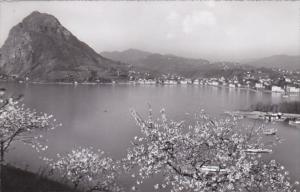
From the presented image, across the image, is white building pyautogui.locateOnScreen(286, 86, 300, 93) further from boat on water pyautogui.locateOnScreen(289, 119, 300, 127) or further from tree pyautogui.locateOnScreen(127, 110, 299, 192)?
tree pyautogui.locateOnScreen(127, 110, 299, 192)

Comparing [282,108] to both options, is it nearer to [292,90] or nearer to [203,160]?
[203,160]

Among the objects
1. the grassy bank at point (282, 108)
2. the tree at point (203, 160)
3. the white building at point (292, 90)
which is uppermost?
the tree at point (203, 160)

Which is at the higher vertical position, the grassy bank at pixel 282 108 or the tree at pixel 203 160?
the tree at pixel 203 160

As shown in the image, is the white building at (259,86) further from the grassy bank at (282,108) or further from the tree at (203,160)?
the tree at (203,160)

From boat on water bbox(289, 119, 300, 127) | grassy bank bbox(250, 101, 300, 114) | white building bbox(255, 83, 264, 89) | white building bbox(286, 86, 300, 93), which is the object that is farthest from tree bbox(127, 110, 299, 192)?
white building bbox(255, 83, 264, 89)

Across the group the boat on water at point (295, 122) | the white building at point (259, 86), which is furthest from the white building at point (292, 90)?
the boat on water at point (295, 122)

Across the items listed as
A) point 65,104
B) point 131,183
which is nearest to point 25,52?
point 65,104

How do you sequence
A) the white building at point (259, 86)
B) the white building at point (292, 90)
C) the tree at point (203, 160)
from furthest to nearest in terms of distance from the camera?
the white building at point (259, 86), the white building at point (292, 90), the tree at point (203, 160)

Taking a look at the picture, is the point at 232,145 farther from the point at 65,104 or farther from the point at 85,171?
the point at 65,104

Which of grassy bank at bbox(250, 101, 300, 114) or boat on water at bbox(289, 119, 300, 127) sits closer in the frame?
boat on water at bbox(289, 119, 300, 127)

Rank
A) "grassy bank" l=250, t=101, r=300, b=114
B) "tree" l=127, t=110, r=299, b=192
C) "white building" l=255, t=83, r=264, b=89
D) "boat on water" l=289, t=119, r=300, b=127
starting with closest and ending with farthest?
"tree" l=127, t=110, r=299, b=192 < "boat on water" l=289, t=119, r=300, b=127 < "grassy bank" l=250, t=101, r=300, b=114 < "white building" l=255, t=83, r=264, b=89

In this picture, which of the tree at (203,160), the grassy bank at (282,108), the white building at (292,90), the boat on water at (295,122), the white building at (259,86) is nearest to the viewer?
the tree at (203,160)
